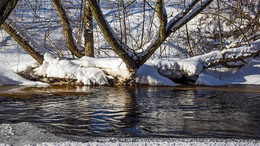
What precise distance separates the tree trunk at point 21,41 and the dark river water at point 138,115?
234 centimetres

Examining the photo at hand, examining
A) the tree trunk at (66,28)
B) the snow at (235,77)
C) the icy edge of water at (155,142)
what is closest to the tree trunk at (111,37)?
the tree trunk at (66,28)

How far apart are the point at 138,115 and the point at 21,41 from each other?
4815mm

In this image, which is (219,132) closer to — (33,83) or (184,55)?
(33,83)

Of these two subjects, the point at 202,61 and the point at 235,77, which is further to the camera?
the point at 235,77

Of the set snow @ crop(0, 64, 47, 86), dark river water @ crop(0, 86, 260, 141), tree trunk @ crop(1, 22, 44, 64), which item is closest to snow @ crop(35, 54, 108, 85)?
snow @ crop(0, 64, 47, 86)

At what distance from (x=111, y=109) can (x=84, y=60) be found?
3.50 meters

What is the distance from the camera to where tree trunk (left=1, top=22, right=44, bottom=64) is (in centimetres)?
671

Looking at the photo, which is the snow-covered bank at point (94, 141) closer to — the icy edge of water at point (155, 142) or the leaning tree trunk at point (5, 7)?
the icy edge of water at point (155, 142)

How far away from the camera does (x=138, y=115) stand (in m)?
3.39

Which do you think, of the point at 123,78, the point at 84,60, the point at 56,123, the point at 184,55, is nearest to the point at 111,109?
the point at 56,123

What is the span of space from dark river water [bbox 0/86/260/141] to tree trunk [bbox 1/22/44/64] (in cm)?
234

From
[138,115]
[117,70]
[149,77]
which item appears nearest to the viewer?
[138,115]

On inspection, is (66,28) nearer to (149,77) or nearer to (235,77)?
(149,77)

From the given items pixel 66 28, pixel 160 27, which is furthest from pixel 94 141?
pixel 66 28
